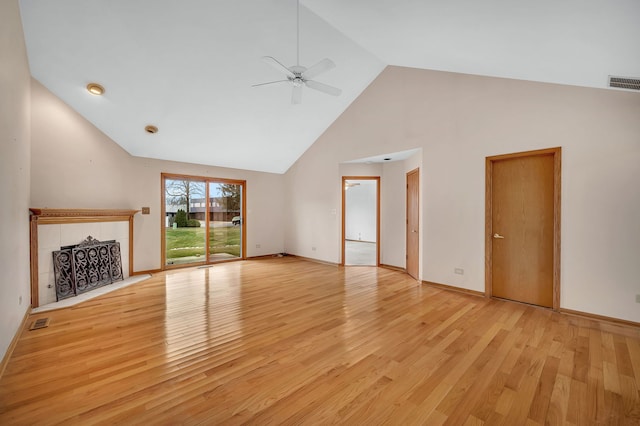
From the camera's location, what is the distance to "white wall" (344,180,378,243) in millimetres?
10828

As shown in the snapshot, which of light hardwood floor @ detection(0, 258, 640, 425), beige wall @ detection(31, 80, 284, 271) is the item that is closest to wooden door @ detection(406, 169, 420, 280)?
light hardwood floor @ detection(0, 258, 640, 425)

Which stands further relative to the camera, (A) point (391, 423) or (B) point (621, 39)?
(B) point (621, 39)

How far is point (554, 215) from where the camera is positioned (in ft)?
11.3

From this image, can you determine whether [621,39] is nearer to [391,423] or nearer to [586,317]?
[586,317]

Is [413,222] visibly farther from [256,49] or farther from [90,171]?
[90,171]

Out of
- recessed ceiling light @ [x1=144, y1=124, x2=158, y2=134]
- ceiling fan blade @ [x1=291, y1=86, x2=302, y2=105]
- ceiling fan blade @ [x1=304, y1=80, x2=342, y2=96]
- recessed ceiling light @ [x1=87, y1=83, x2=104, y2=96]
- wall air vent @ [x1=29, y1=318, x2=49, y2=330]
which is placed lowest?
wall air vent @ [x1=29, y1=318, x2=49, y2=330]

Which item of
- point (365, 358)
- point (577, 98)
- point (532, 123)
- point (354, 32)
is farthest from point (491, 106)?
point (365, 358)

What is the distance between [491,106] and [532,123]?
608 millimetres

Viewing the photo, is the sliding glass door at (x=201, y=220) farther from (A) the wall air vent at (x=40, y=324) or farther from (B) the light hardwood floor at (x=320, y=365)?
(A) the wall air vent at (x=40, y=324)

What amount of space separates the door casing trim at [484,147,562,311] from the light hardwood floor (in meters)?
0.38

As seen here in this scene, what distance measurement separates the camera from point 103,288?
174 inches

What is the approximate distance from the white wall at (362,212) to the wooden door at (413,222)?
5.07 metres

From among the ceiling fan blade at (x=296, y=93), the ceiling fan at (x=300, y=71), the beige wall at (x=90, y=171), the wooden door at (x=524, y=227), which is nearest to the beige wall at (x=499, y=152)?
the wooden door at (x=524, y=227)

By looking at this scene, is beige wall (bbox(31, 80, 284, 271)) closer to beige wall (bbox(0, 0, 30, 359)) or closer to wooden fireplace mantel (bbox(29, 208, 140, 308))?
wooden fireplace mantel (bbox(29, 208, 140, 308))
